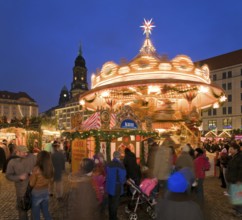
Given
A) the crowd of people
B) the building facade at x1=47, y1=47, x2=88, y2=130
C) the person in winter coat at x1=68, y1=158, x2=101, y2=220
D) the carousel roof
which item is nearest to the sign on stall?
the crowd of people

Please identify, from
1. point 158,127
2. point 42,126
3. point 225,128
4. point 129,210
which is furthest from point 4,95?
point 129,210

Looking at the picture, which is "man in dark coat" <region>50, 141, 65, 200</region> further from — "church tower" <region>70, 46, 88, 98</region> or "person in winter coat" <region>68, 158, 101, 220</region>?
"church tower" <region>70, 46, 88, 98</region>

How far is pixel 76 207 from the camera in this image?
4.20 m

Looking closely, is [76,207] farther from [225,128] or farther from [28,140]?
[225,128]

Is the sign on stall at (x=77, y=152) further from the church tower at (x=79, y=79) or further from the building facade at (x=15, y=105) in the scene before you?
the church tower at (x=79, y=79)

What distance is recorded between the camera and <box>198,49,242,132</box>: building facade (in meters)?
60.7

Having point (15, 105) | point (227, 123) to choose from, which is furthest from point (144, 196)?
point (15, 105)

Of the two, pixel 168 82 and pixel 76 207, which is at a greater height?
pixel 168 82

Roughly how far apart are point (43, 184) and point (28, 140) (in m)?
18.9

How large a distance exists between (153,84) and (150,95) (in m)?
3.63

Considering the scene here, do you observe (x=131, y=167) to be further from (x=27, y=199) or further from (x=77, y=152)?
(x=77, y=152)

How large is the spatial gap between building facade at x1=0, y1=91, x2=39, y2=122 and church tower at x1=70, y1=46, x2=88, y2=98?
16578mm

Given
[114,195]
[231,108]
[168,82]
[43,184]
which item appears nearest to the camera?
[43,184]

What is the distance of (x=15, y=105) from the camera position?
110 m
